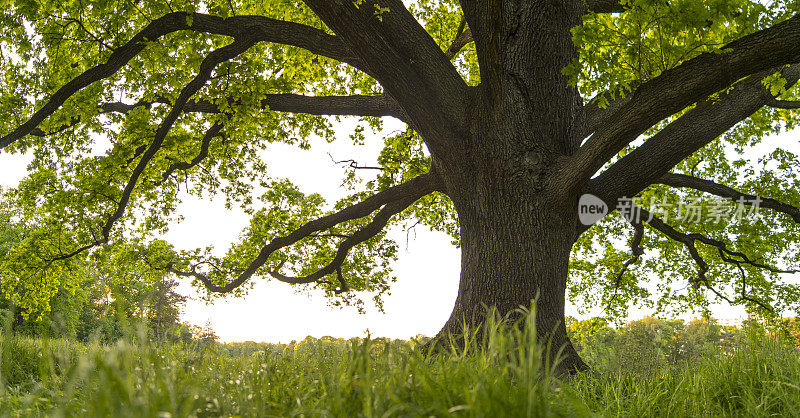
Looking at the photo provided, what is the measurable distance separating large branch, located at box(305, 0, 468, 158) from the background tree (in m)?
0.02

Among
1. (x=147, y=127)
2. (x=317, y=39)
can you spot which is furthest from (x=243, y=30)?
(x=147, y=127)

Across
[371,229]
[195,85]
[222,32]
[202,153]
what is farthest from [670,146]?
[202,153]

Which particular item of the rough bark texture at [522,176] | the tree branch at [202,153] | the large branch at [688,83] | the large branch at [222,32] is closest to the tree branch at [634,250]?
the rough bark texture at [522,176]

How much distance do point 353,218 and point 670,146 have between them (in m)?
5.11

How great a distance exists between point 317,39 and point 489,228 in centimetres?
338

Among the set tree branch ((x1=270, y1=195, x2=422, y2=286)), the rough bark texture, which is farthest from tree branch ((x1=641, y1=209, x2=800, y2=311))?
tree branch ((x1=270, y1=195, x2=422, y2=286))

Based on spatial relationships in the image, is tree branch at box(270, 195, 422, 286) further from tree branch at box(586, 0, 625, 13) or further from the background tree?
tree branch at box(586, 0, 625, 13)

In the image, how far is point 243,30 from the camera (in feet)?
22.3

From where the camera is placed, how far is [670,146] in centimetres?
632

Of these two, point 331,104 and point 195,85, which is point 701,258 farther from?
point 195,85

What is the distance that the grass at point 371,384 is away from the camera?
6.43 ft

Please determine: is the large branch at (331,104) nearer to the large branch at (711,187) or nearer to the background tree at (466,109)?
the background tree at (466,109)

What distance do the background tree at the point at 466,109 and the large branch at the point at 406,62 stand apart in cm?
2

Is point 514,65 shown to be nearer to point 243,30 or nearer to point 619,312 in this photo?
point 243,30
